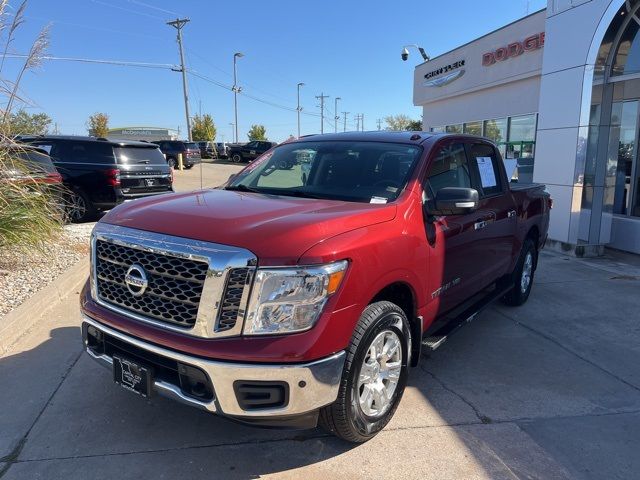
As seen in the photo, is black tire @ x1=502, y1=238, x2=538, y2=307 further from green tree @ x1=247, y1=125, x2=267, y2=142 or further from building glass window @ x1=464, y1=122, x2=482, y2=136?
green tree @ x1=247, y1=125, x2=267, y2=142

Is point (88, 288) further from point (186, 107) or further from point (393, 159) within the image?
point (186, 107)

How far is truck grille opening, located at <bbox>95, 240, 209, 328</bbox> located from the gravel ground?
Result: 255 centimetres

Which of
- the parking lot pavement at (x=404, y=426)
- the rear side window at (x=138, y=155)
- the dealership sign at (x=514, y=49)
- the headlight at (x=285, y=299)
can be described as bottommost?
the parking lot pavement at (x=404, y=426)

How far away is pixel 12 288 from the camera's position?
5.52 meters

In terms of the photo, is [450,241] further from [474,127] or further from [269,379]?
[474,127]

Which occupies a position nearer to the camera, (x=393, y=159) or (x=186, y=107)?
(x=393, y=159)

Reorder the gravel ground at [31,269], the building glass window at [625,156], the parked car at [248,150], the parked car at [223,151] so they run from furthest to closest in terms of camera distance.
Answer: the parked car at [223,151]
the parked car at [248,150]
the building glass window at [625,156]
the gravel ground at [31,269]

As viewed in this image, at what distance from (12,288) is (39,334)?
3.82 feet

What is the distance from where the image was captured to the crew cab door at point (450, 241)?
3574 mm

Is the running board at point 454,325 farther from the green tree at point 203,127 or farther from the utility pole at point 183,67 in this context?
the green tree at point 203,127

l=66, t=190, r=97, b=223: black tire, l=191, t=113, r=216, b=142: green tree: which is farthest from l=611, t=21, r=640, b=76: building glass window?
l=191, t=113, r=216, b=142: green tree

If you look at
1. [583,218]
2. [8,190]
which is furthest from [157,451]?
[583,218]

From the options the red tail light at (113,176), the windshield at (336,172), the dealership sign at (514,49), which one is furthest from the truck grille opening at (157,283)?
the dealership sign at (514,49)

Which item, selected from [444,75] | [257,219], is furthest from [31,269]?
[444,75]
